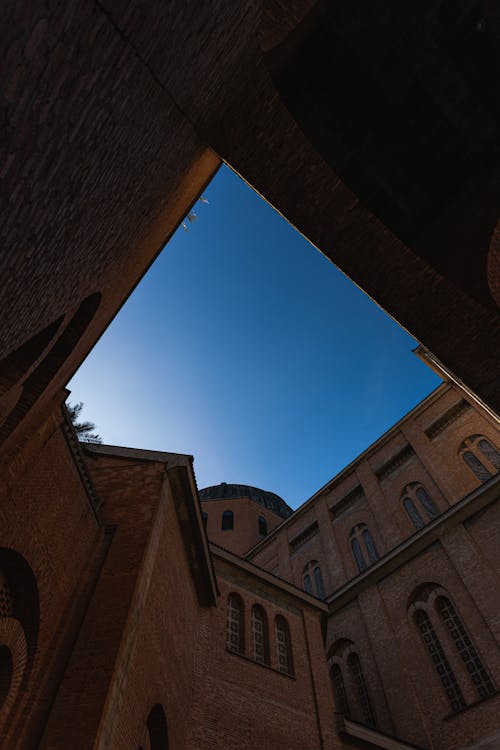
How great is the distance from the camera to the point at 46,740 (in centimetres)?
505

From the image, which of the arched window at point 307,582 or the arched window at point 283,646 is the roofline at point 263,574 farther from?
the arched window at point 307,582

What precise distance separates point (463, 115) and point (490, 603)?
44.1 feet

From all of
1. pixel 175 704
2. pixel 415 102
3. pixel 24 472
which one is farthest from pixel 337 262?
pixel 175 704

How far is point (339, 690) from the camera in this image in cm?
1623

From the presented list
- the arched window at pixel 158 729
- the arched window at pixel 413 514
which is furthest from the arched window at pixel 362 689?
the arched window at pixel 158 729

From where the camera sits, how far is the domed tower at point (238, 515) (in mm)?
32031

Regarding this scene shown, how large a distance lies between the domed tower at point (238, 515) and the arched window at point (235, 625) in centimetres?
1981

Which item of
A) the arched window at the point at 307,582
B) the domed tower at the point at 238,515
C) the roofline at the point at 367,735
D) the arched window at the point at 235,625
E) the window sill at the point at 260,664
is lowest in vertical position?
the roofline at the point at 367,735

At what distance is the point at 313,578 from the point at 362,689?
714 centimetres

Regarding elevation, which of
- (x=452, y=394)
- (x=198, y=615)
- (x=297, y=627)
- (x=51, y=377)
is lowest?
(x=51, y=377)

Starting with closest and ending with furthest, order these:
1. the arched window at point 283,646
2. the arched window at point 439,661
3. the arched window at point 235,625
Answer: the arched window at point 235,625 → the arched window at point 283,646 → the arched window at point 439,661

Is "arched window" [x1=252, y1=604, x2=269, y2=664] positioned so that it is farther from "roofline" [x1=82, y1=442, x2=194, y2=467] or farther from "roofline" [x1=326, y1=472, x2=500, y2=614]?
"roofline" [x1=326, y1=472, x2=500, y2=614]

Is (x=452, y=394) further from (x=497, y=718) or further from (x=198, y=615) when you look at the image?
(x=198, y=615)

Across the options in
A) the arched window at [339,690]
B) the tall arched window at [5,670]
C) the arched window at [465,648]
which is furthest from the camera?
A: the arched window at [339,690]
